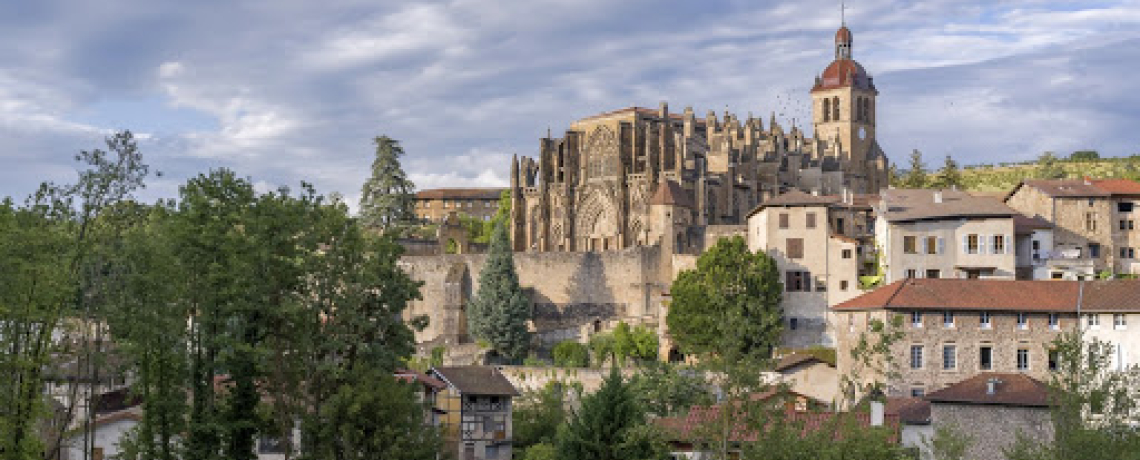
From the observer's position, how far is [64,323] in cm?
4306

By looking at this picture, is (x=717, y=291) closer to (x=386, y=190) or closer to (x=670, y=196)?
(x=670, y=196)

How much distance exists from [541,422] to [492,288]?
24276mm

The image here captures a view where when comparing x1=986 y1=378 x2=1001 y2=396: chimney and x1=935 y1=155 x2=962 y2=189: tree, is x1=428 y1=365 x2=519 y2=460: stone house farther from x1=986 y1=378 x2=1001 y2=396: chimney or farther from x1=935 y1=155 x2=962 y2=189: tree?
x1=935 y1=155 x2=962 y2=189: tree

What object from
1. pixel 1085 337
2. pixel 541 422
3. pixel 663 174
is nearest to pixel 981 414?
pixel 1085 337

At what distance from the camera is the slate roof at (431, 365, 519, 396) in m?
66.9

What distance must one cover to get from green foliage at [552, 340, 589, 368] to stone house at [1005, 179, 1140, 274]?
27.4m

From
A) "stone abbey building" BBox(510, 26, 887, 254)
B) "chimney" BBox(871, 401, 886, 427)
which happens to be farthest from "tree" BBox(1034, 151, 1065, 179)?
"chimney" BBox(871, 401, 886, 427)

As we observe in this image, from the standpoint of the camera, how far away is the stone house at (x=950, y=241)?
7775 cm

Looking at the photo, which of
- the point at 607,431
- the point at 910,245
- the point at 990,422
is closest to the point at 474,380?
the point at 607,431

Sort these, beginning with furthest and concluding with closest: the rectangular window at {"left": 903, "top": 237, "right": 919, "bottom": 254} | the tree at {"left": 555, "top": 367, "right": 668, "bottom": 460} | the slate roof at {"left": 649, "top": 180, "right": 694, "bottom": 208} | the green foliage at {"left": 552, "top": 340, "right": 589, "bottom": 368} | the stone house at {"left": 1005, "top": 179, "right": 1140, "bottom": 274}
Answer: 1. the slate roof at {"left": 649, "top": 180, "right": 694, "bottom": 208}
2. the green foliage at {"left": 552, "top": 340, "right": 589, "bottom": 368}
3. the stone house at {"left": 1005, "top": 179, "right": 1140, "bottom": 274}
4. the rectangular window at {"left": 903, "top": 237, "right": 919, "bottom": 254}
5. the tree at {"left": 555, "top": 367, "right": 668, "bottom": 460}

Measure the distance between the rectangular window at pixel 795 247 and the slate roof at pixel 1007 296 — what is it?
1337 centimetres

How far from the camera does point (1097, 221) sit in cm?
8325

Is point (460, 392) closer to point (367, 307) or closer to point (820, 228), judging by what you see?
point (367, 307)

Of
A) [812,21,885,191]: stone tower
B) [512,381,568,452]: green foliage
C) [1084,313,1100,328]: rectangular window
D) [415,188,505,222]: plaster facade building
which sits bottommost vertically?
[512,381,568,452]: green foliage
